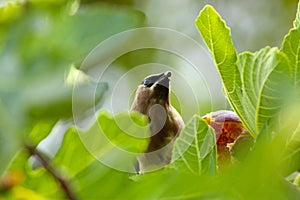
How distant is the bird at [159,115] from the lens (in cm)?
80

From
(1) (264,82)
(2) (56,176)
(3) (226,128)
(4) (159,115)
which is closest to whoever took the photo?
(2) (56,176)

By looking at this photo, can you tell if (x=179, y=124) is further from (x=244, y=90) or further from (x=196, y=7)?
(x=196, y=7)

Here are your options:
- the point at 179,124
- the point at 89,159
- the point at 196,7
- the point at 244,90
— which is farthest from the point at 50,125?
the point at 196,7

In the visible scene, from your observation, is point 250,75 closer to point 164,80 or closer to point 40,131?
point 40,131

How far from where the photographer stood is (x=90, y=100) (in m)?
0.39

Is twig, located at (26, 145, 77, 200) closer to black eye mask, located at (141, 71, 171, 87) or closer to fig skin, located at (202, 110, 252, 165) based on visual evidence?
fig skin, located at (202, 110, 252, 165)

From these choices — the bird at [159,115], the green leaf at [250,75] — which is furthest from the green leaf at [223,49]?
the bird at [159,115]

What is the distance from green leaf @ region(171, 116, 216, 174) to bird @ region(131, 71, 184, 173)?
6.8 inches

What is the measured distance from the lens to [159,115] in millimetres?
1057

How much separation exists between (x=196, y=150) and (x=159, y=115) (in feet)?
1.62

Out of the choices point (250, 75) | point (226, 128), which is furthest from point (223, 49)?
point (226, 128)

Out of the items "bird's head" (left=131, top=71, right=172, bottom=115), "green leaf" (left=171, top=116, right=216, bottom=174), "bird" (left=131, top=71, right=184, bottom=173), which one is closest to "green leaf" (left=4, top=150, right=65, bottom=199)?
"green leaf" (left=171, top=116, right=216, bottom=174)

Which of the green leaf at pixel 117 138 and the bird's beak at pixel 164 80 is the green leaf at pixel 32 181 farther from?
the bird's beak at pixel 164 80

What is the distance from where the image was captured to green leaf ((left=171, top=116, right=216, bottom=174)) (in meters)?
0.55
